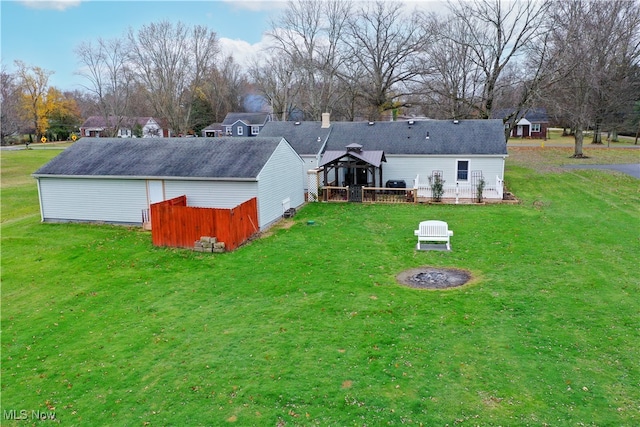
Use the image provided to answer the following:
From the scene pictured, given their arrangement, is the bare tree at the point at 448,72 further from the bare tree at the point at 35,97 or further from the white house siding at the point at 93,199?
the bare tree at the point at 35,97

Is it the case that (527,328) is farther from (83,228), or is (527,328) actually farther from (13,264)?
(83,228)

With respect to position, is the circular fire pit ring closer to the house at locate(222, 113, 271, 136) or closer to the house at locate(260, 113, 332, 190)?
Result: the house at locate(260, 113, 332, 190)

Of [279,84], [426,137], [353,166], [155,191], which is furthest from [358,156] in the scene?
[279,84]

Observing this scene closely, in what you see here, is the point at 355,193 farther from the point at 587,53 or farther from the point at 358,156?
the point at 587,53

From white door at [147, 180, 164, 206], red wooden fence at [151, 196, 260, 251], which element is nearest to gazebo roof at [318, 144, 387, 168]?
red wooden fence at [151, 196, 260, 251]

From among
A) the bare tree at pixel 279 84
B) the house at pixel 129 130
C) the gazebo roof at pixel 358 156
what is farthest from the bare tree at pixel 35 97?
the gazebo roof at pixel 358 156

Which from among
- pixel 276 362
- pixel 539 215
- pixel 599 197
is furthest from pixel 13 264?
pixel 599 197
